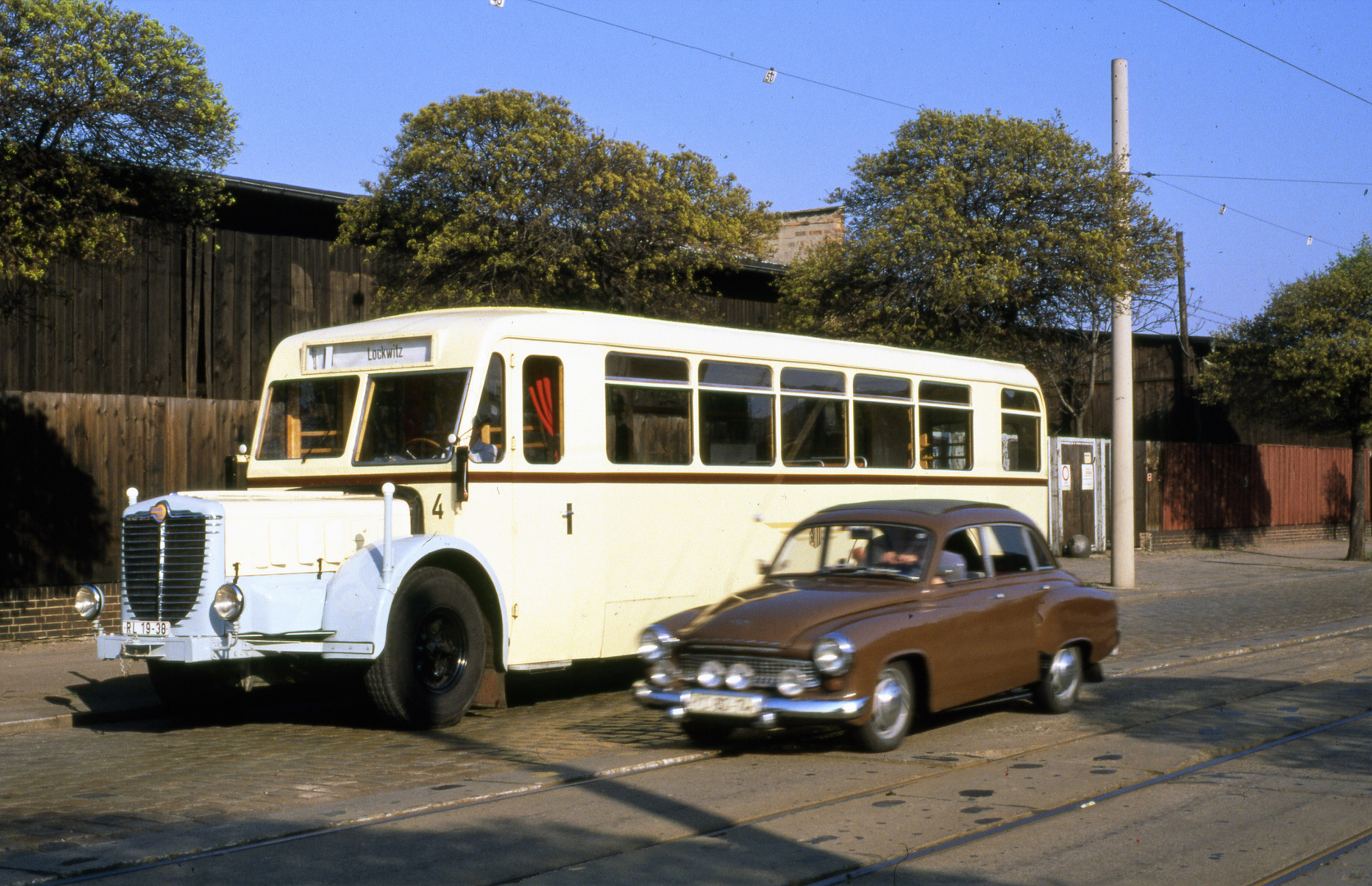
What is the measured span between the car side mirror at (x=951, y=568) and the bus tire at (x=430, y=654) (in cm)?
333

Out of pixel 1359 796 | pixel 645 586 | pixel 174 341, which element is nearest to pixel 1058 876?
pixel 1359 796

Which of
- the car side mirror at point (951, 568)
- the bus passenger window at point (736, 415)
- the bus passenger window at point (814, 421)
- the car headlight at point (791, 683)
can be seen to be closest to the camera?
the car headlight at point (791, 683)

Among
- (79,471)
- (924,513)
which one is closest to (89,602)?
(924,513)

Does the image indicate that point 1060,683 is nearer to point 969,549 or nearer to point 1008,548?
point 1008,548

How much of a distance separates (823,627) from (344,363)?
4.78 meters

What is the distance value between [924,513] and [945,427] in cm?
544

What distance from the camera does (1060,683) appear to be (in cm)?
1005

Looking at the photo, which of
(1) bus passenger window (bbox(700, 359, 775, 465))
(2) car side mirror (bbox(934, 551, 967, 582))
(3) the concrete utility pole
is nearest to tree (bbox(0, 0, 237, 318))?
(1) bus passenger window (bbox(700, 359, 775, 465))

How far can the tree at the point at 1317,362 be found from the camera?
2998cm

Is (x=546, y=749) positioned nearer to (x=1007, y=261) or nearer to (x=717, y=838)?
(x=717, y=838)

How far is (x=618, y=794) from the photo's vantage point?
7387mm

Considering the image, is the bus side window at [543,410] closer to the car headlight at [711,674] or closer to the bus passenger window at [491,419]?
the bus passenger window at [491,419]

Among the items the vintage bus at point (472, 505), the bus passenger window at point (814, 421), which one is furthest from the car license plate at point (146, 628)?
the bus passenger window at point (814, 421)

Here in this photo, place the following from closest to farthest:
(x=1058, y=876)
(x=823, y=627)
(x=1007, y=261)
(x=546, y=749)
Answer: (x=1058, y=876) < (x=823, y=627) < (x=546, y=749) < (x=1007, y=261)
